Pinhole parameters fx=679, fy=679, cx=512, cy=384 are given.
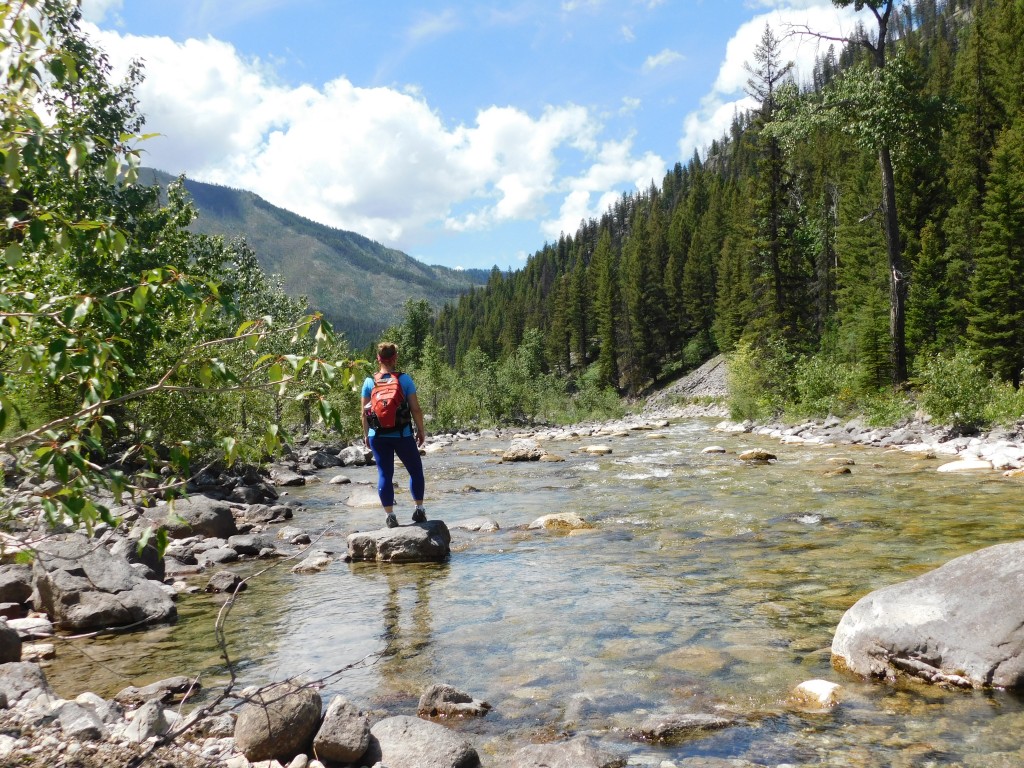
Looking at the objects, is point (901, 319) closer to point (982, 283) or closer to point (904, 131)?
point (904, 131)

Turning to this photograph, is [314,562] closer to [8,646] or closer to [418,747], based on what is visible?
[8,646]

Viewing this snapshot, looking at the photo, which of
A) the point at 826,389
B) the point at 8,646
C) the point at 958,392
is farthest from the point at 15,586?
the point at 826,389

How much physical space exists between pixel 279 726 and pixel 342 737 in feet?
1.13

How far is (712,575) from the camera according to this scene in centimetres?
688

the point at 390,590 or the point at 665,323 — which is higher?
the point at 665,323

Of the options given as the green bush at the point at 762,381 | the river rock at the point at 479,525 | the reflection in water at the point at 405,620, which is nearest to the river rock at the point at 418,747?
the reflection in water at the point at 405,620

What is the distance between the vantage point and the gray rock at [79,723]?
3305 millimetres

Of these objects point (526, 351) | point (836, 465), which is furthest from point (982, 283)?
point (526, 351)

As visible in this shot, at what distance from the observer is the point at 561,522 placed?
1015 cm

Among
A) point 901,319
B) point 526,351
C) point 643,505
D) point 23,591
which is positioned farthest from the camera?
point 526,351

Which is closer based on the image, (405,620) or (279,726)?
(279,726)

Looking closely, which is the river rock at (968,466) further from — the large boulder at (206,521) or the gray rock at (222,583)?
the large boulder at (206,521)

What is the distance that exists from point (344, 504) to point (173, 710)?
10586 mm

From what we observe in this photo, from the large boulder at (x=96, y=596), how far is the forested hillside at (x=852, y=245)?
59.5ft
